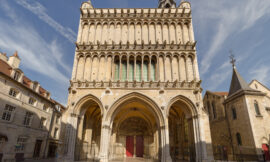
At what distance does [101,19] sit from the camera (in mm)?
18391

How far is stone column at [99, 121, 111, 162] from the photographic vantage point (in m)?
13.1

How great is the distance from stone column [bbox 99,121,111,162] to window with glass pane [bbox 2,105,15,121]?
1054cm

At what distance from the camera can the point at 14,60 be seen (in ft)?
64.4

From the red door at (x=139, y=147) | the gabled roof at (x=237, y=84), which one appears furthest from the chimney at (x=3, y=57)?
the gabled roof at (x=237, y=84)

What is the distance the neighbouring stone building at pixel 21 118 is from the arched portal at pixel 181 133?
52.7 ft

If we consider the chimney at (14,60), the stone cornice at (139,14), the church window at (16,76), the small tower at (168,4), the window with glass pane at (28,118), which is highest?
the small tower at (168,4)

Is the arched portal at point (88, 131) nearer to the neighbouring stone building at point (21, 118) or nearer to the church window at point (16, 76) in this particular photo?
the neighbouring stone building at point (21, 118)

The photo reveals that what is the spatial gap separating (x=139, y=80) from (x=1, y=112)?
557 inches

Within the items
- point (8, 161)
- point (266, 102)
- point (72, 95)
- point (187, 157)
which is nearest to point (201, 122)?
point (187, 157)

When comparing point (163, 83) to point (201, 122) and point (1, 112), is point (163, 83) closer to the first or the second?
point (201, 122)

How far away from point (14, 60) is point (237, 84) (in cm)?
3009

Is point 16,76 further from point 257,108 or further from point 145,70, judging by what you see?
point 257,108

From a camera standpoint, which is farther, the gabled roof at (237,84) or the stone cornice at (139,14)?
the gabled roof at (237,84)

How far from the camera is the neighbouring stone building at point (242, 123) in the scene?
16344 mm
